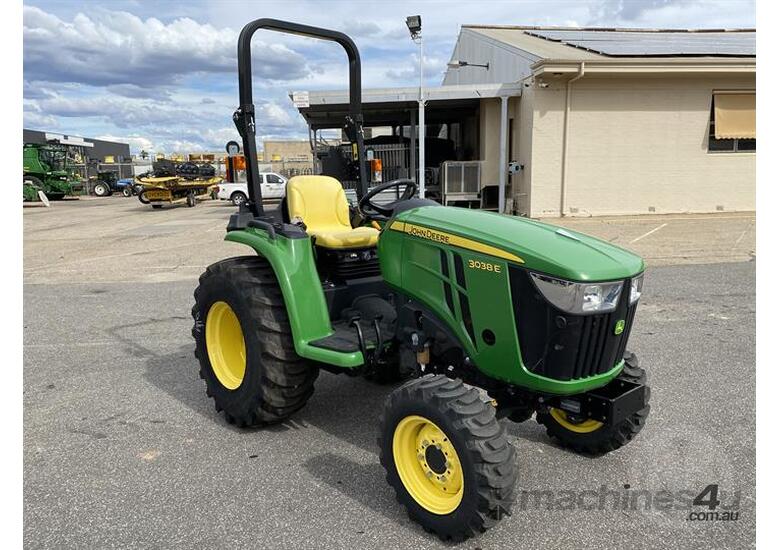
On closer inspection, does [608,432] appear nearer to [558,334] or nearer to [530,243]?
[558,334]

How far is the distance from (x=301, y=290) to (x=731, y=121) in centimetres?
1379

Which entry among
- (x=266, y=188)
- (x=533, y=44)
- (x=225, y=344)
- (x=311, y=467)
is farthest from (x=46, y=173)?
(x=311, y=467)

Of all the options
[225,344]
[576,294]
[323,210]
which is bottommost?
[225,344]

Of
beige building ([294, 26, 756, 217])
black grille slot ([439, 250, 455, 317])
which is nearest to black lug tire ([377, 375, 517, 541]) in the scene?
black grille slot ([439, 250, 455, 317])

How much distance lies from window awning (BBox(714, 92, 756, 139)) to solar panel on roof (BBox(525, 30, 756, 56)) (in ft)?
3.35

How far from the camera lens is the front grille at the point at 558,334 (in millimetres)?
2402

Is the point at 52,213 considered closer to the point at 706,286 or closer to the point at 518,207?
the point at 518,207

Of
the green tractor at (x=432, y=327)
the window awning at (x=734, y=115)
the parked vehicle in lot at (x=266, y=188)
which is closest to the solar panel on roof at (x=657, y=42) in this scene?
the window awning at (x=734, y=115)

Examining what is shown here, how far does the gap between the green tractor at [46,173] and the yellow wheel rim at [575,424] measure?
2856 cm

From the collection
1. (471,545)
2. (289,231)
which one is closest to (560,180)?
(289,231)

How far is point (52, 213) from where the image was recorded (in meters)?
21.5

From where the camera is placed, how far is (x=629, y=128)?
519 inches

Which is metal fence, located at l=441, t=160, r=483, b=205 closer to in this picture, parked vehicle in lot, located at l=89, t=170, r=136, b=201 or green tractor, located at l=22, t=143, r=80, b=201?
green tractor, located at l=22, t=143, r=80, b=201

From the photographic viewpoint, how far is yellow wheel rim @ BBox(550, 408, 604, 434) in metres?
3.05
